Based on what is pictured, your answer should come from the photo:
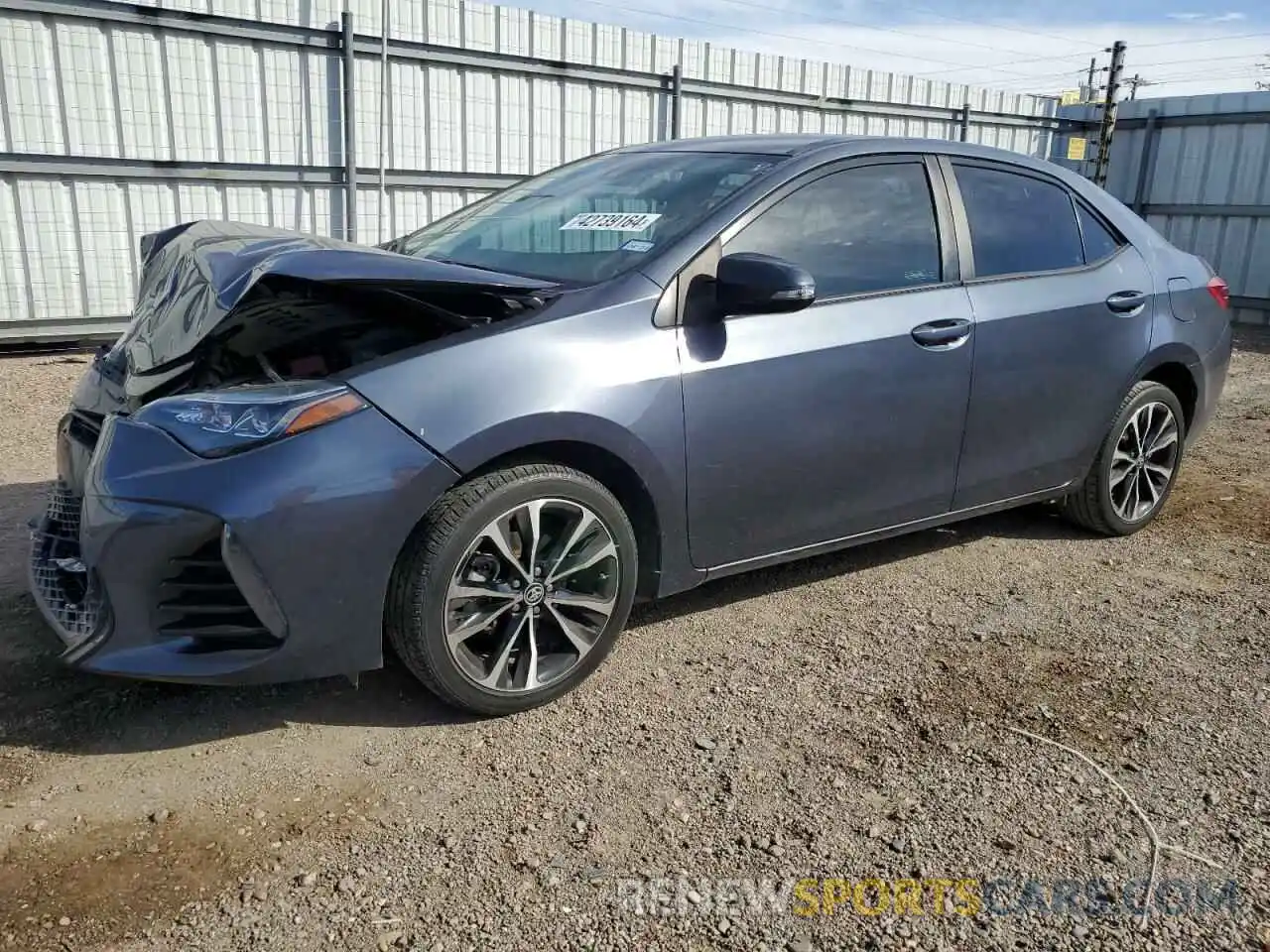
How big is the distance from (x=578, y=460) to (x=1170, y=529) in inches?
129

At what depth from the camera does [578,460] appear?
300 cm

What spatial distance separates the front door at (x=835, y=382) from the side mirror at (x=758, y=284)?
0.12 metres

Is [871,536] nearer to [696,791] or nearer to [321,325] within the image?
[696,791]

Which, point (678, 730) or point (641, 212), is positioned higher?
point (641, 212)

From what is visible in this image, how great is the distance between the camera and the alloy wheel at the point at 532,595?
283 centimetres

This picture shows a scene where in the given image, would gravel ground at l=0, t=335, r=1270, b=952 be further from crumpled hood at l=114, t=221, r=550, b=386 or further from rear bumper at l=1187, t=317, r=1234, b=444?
rear bumper at l=1187, t=317, r=1234, b=444

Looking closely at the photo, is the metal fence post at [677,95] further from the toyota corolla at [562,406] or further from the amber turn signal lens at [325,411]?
the amber turn signal lens at [325,411]

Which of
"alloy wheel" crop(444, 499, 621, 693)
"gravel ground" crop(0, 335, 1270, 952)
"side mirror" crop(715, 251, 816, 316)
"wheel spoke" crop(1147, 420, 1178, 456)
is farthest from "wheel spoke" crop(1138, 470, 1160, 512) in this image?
"alloy wheel" crop(444, 499, 621, 693)

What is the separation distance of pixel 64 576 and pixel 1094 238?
4.06m

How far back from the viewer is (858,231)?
11.8 ft

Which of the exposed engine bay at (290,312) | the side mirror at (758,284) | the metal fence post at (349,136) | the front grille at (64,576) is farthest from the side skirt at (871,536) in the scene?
A: the metal fence post at (349,136)

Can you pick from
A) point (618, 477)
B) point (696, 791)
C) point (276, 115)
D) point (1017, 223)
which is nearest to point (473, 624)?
point (618, 477)

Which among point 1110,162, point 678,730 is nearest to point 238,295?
point 678,730

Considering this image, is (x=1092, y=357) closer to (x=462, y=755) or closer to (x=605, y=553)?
(x=605, y=553)
